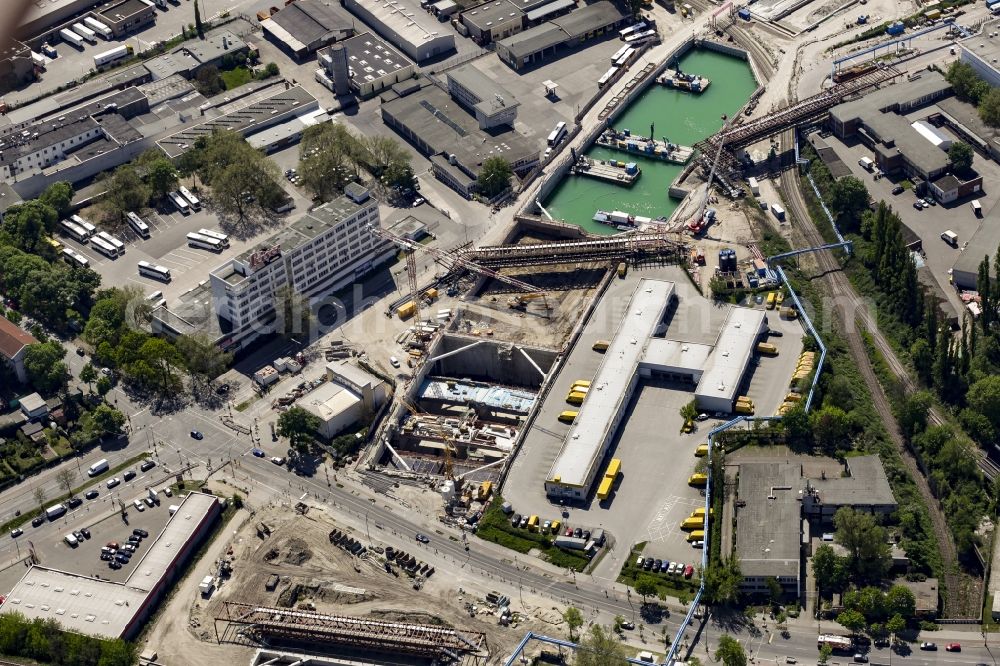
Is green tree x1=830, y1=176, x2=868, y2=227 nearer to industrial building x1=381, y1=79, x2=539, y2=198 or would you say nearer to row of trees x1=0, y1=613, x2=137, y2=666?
industrial building x1=381, y1=79, x2=539, y2=198

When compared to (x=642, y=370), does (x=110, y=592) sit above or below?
below

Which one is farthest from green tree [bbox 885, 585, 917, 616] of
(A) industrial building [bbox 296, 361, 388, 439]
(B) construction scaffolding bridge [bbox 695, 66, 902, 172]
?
(B) construction scaffolding bridge [bbox 695, 66, 902, 172]

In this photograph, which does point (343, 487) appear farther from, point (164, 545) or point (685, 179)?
point (685, 179)

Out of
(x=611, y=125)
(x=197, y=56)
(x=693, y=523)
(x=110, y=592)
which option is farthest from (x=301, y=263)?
(x=197, y=56)

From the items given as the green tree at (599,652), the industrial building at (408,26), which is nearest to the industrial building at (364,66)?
the industrial building at (408,26)

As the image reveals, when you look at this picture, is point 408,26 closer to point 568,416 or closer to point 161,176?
point 161,176

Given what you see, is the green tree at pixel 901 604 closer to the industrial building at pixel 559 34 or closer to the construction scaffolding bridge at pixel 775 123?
the construction scaffolding bridge at pixel 775 123

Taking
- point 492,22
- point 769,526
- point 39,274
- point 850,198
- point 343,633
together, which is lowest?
point 343,633
